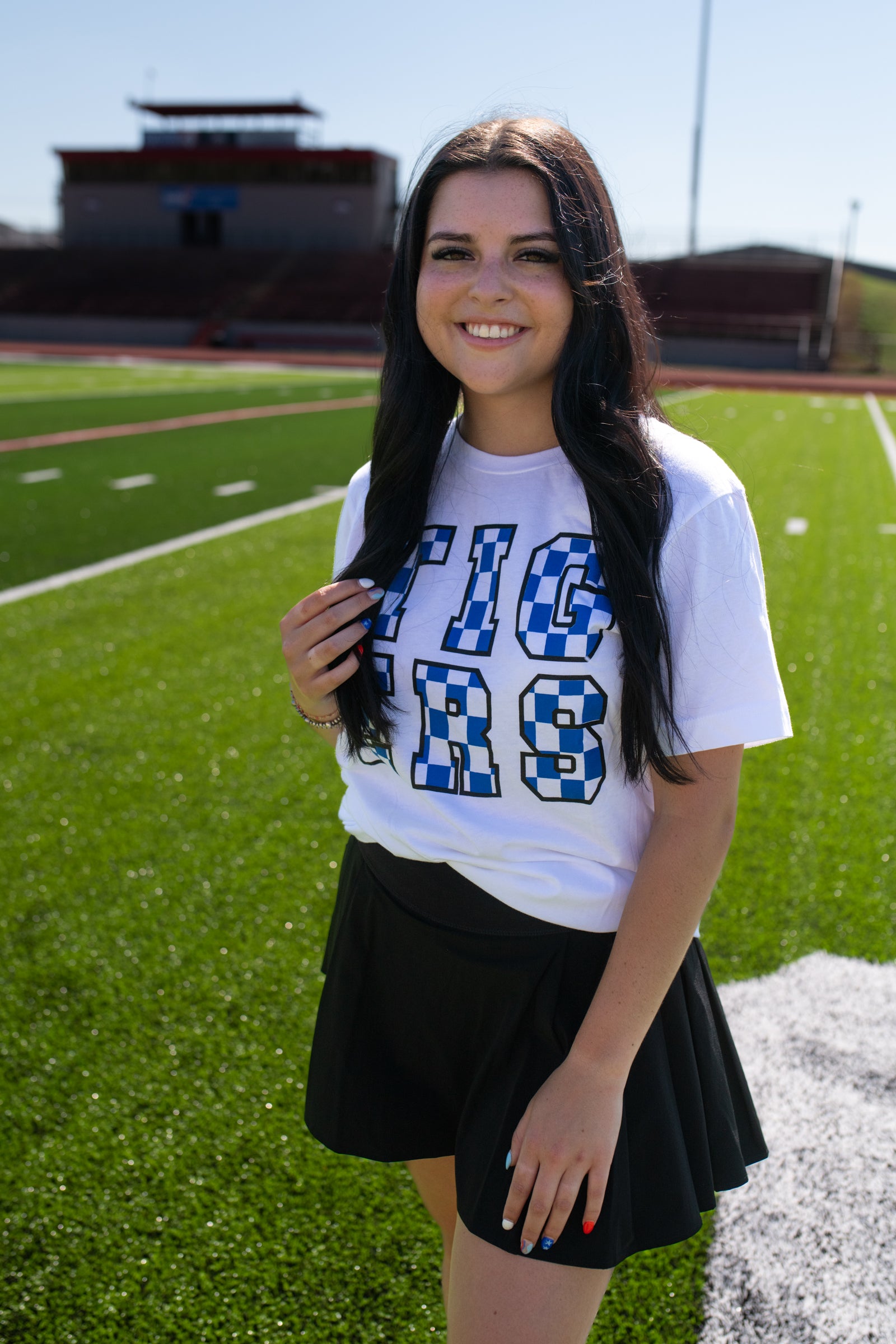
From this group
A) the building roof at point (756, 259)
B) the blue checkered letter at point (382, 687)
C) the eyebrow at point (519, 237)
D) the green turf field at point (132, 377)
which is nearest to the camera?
the eyebrow at point (519, 237)

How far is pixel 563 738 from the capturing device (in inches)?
51.0

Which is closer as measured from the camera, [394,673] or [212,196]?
[394,673]

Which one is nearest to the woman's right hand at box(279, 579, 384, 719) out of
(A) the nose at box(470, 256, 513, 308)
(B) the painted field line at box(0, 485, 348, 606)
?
(A) the nose at box(470, 256, 513, 308)

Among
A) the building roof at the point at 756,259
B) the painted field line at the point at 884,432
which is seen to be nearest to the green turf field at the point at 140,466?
the painted field line at the point at 884,432

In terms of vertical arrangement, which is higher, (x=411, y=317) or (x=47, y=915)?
(x=411, y=317)

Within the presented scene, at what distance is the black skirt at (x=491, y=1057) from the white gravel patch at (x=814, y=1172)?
60cm

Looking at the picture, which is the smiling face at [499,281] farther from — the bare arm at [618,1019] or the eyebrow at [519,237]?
the bare arm at [618,1019]

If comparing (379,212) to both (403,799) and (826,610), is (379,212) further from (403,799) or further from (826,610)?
(403,799)

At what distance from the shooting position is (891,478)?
12.4 m

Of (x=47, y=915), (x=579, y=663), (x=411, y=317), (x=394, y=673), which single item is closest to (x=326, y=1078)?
(x=394, y=673)

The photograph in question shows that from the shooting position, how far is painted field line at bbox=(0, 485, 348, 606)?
658 cm

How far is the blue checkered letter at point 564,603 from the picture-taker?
1.27 m

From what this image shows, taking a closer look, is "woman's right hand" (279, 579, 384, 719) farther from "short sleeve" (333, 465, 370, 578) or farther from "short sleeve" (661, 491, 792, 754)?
"short sleeve" (661, 491, 792, 754)

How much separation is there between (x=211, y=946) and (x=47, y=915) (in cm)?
52
